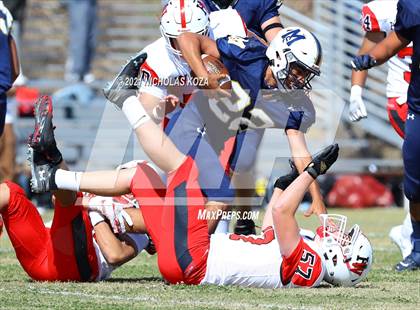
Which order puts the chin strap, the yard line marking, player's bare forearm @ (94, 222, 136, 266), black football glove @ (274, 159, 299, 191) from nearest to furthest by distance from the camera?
the yard line marking < player's bare forearm @ (94, 222, 136, 266) < black football glove @ (274, 159, 299, 191) < the chin strap

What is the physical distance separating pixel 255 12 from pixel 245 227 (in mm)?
1513

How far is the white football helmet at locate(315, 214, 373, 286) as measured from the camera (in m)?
5.40

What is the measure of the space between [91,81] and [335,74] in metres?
3.21

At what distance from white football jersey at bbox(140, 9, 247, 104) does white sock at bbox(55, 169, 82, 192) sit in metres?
1.47

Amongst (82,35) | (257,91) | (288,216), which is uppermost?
(257,91)

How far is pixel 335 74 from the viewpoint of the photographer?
13680mm

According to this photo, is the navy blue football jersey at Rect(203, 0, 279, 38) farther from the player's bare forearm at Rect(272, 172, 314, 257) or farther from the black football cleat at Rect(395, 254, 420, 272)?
the player's bare forearm at Rect(272, 172, 314, 257)

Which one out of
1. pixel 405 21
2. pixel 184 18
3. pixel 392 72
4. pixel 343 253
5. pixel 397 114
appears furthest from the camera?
pixel 392 72

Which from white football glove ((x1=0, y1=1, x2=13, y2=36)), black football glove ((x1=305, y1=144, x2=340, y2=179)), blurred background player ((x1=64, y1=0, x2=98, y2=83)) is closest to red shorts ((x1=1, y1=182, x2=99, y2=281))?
white football glove ((x1=0, y1=1, x2=13, y2=36))

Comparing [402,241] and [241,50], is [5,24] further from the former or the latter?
[402,241]

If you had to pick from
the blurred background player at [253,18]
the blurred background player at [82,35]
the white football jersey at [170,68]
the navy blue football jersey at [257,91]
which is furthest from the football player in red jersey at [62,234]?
the blurred background player at [82,35]

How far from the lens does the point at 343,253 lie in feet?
17.8

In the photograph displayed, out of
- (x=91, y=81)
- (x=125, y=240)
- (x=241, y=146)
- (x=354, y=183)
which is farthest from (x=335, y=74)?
(x=125, y=240)

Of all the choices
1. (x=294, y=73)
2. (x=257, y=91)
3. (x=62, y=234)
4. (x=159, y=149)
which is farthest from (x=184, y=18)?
(x=62, y=234)
